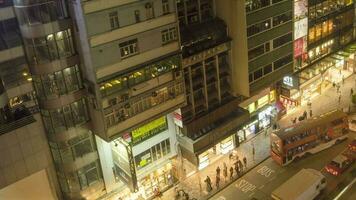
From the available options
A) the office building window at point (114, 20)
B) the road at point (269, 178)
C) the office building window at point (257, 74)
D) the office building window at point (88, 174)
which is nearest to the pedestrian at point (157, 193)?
the road at point (269, 178)

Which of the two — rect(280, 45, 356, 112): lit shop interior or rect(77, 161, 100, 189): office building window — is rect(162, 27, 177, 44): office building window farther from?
rect(280, 45, 356, 112): lit shop interior

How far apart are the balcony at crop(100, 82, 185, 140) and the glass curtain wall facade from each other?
10.1ft

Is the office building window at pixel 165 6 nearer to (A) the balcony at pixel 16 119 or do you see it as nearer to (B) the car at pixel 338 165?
(A) the balcony at pixel 16 119

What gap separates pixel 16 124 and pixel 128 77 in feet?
37.2

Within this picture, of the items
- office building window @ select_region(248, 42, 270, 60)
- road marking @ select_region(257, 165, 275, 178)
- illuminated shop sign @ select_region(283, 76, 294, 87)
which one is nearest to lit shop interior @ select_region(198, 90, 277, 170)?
illuminated shop sign @ select_region(283, 76, 294, 87)

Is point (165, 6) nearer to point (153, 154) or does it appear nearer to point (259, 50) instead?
point (259, 50)

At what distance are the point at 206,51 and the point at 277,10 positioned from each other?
12.2 metres

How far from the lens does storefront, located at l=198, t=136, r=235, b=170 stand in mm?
55438

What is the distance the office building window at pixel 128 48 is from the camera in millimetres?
40594

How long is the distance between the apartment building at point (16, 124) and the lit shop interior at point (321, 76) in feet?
129

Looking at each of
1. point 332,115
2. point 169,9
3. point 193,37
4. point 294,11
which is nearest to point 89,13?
point 169,9

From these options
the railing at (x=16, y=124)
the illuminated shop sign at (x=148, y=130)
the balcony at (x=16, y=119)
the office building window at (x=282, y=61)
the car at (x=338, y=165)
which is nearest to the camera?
the railing at (x=16, y=124)

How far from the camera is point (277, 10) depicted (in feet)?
179

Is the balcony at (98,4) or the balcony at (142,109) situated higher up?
the balcony at (98,4)
